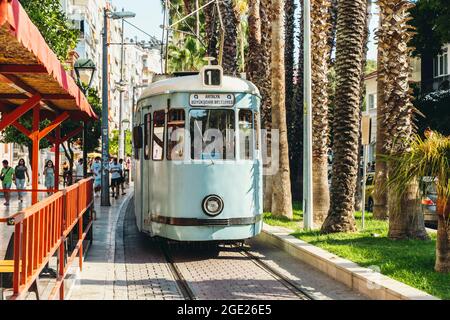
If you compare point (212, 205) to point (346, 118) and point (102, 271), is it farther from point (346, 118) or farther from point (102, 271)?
point (346, 118)

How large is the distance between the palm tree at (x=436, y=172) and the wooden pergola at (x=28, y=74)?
441cm

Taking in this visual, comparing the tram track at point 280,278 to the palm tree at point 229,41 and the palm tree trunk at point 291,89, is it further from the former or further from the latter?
the palm tree trunk at point 291,89

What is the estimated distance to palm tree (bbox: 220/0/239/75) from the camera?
23.8 meters

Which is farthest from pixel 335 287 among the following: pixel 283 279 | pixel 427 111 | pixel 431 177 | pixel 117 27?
pixel 117 27

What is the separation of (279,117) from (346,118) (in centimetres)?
473

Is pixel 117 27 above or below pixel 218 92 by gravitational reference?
above

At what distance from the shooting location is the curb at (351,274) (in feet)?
26.6

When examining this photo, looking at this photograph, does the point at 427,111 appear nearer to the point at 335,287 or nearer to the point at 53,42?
the point at 53,42

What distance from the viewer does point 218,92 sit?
12.5 metres

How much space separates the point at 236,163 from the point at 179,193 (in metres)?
1.14

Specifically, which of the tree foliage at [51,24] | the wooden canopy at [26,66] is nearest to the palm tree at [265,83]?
the tree foliage at [51,24]

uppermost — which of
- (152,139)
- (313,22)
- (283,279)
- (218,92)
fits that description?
(313,22)

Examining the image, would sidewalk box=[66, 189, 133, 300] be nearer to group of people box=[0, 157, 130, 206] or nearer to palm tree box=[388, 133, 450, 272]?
palm tree box=[388, 133, 450, 272]

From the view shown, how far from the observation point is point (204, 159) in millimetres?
12336
